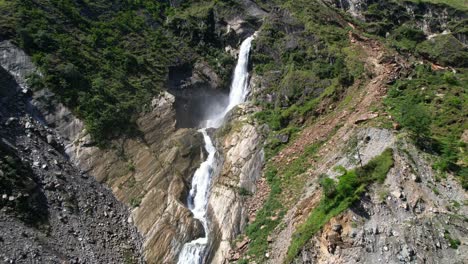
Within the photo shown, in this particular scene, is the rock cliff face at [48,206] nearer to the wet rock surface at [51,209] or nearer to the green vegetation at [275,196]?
the wet rock surface at [51,209]

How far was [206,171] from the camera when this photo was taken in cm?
3609

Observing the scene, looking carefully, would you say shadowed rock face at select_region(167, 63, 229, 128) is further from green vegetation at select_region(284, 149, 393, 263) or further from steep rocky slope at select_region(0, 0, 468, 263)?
green vegetation at select_region(284, 149, 393, 263)

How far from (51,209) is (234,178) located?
576 inches

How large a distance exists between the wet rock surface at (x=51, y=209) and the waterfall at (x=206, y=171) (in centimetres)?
419

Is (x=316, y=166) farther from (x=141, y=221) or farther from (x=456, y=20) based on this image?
(x=456, y=20)

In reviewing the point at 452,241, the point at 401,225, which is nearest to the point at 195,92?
the point at 401,225

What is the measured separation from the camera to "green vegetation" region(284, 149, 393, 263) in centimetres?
2205

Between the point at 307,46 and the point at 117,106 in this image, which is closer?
the point at 117,106

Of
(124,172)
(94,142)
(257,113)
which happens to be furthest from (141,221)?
(257,113)

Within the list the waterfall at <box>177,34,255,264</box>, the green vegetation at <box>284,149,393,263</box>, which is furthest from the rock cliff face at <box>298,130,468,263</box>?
the waterfall at <box>177,34,255,264</box>

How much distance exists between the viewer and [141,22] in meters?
55.6

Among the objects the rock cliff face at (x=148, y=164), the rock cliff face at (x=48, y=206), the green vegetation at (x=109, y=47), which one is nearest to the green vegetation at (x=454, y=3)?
the green vegetation at (x=109, y=47)

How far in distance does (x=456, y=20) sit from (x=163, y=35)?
173 feet

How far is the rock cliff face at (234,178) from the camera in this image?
2966cm
